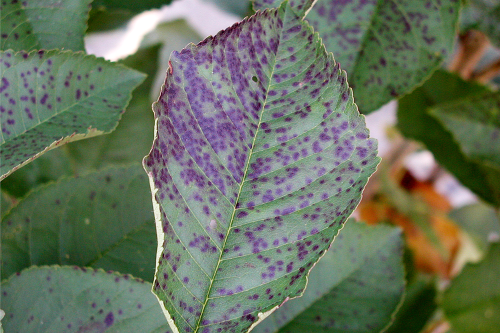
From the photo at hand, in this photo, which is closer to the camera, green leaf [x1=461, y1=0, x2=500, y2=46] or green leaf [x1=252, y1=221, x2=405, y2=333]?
green leaf [x1=252, y1=221, x2=405, y2=333]

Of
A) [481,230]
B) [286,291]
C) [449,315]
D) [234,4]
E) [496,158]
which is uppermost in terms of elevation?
[234,4]

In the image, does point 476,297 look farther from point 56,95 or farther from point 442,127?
point 56,95

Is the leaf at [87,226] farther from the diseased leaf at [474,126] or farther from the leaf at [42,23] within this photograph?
the diseased leaf at [474,126]

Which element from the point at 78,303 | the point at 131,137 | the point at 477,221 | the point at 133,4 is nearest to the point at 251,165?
the point at 78,303

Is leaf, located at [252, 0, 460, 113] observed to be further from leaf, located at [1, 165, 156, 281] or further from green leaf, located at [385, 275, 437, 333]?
green leaf, located at [385, 275, 437, 333]

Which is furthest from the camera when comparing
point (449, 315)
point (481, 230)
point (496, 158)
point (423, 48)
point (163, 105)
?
point (481, 230)

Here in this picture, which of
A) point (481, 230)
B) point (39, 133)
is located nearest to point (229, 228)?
point (39, 133)

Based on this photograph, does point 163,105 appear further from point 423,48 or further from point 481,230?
point 481,230

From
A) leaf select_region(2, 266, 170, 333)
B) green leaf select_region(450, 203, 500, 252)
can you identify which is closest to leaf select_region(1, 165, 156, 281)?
leaf select_region(2, 266, 170, 333)
